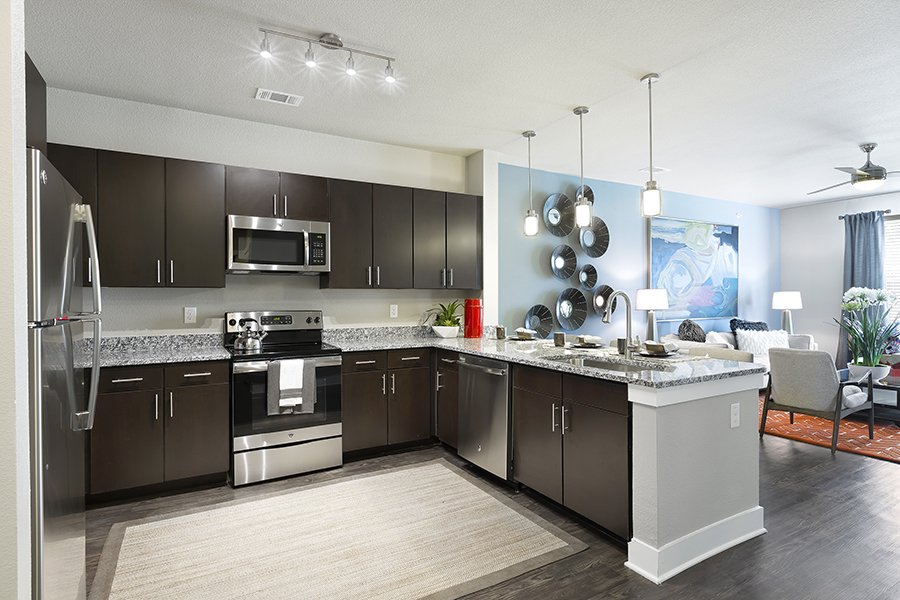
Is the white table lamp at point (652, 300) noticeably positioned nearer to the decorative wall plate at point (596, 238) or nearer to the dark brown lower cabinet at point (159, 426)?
the decorative wall plate at point (596, 238)

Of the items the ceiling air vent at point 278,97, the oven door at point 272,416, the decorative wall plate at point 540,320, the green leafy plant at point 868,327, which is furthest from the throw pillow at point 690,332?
the ceiling air vent at point 278,97

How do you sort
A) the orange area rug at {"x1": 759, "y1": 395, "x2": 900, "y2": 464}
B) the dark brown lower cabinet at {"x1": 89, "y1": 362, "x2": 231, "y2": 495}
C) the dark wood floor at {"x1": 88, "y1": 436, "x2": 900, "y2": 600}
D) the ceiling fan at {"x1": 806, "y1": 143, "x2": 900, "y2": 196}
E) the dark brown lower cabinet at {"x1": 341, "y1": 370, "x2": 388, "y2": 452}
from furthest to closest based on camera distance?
the ceiling fan at {"x1": 806, "y1": 143, "x2": 900, "y2": 196} → the orange area rug at {"x1": 759, "y1": 395, "x2": 900, "y2": 464} → the dark brown lower cabinet at {"x1": 341, "y1": 370, "x2": 388, "y2": 452} → the dark brown lower cabinet at {"x1": 89, "y1": 362, "x2": 231, "y2": 495} → the dark wood floor at {"x1": 88, "y1": 436, "x2": 900, "y2": 600}

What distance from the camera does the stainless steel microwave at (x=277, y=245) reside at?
3635 mm

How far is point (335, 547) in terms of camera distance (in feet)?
8.39

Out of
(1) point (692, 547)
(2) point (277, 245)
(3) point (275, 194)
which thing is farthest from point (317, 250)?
(1) point (692, 547)

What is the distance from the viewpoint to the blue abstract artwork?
641 centimetres

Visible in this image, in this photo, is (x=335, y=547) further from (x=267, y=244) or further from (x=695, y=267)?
(x=695, y=267)

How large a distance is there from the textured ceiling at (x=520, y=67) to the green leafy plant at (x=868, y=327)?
1.81m

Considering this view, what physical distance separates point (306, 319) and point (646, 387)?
2.84 m

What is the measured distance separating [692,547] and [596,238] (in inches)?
155

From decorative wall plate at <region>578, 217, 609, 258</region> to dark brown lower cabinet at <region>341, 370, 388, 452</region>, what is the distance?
3070 millimetres

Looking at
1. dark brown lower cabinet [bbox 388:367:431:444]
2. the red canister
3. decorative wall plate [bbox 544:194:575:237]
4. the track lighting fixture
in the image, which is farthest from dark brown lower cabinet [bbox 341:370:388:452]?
decorative wall plate [bbox 544:194:575:237]

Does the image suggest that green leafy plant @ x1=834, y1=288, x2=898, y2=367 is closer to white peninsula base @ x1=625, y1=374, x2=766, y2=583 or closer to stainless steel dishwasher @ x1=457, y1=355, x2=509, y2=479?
white peninsula base @ x1=625, y1=374, x2=766, y2=583

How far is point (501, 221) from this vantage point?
16.4ft
